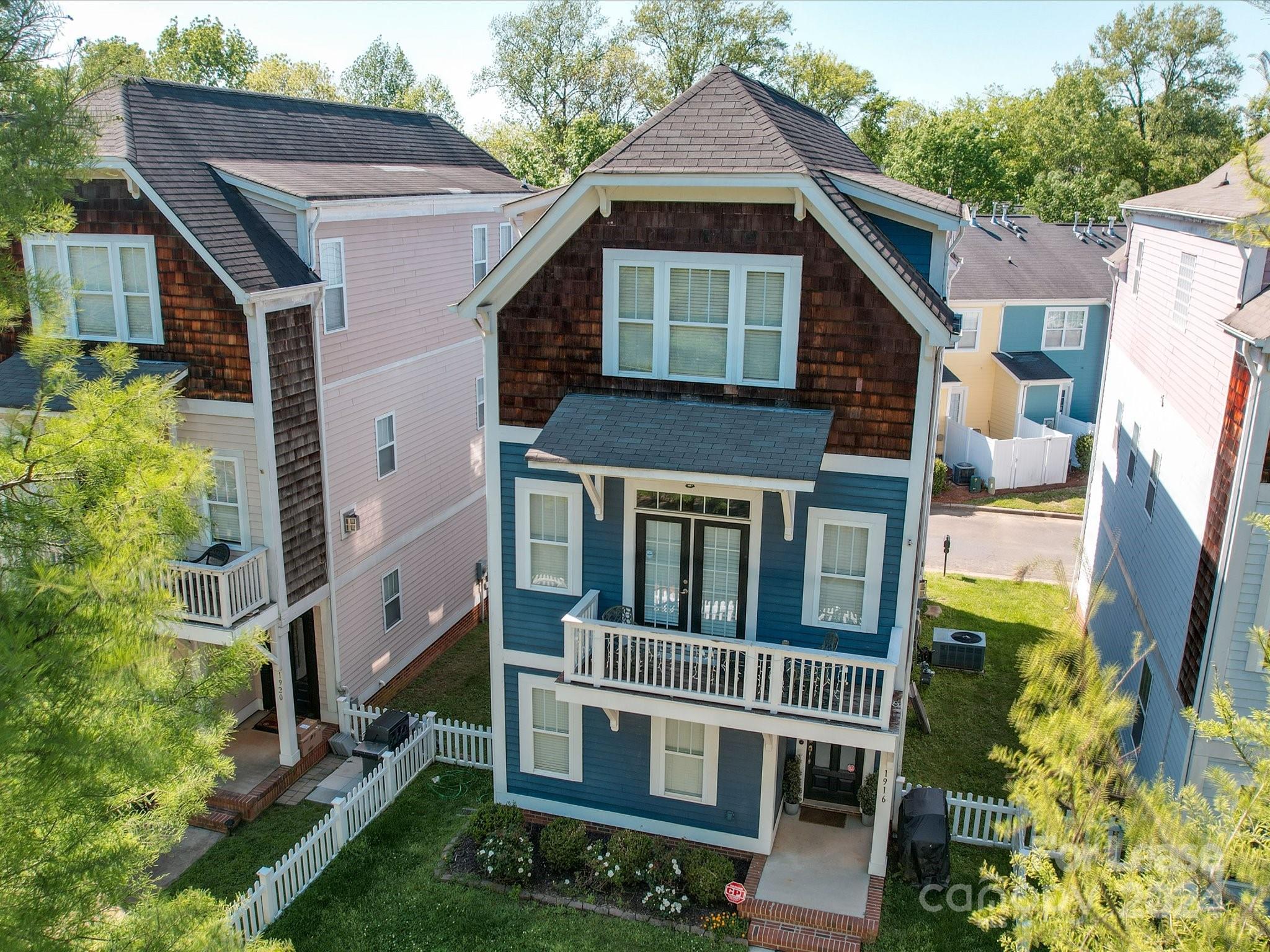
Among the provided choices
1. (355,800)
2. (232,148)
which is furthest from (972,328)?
(355,800)

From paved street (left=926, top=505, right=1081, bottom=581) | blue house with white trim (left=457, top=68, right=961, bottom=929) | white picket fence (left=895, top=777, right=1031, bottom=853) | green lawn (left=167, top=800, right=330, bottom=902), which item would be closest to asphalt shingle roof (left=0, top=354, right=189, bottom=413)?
blue house with white trim (left=457, top=68, right=961, bottom=929)

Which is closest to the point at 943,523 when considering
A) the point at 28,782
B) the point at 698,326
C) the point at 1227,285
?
the point at 1227,285

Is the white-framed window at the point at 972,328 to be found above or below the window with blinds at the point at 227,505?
above

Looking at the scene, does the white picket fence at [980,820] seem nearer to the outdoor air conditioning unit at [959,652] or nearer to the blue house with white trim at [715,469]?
the blue house with white trim at [715,469]

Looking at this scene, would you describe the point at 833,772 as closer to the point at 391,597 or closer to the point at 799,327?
the point at 799,327

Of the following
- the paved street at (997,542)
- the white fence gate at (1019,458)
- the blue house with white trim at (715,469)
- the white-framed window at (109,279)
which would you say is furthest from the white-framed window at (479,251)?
the white fence gate at (1019,458)

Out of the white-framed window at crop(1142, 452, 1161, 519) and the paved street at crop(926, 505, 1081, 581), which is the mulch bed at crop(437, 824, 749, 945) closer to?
the white-framed window at crop(1142, 452, 1161, 519)
